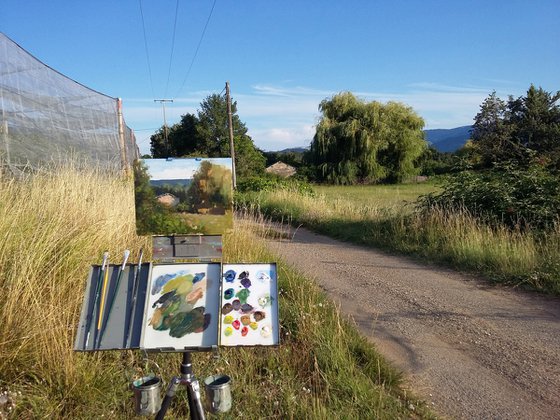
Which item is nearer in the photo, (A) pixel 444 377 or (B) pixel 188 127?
(A) pixel 444 377

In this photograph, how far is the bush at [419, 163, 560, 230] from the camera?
8.21 meters

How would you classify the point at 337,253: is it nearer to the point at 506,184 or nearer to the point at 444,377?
the point at 506,184

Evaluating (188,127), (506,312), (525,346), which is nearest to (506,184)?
(506,312)

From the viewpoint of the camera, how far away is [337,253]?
9227mm

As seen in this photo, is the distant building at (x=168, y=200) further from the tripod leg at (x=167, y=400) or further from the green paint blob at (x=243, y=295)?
the tripod leg at (x=167, y=400)

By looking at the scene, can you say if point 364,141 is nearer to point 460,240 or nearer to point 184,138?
point 184,138

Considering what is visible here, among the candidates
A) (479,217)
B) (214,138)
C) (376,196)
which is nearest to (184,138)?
(214,138)

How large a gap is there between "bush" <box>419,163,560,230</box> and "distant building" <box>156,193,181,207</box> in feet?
20.5

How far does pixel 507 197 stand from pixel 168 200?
6.95 meters

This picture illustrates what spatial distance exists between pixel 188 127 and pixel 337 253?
1680 inches

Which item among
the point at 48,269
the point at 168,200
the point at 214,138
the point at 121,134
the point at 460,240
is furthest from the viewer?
the point at 214,138

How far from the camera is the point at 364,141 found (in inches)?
1479

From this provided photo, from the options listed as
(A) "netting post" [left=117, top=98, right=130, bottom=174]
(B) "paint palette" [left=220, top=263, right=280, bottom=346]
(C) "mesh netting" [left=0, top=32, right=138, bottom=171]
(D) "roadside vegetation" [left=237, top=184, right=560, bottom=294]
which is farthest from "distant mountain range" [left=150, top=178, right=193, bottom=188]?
(A) "netting post" [left=117, top=98, right=130, bottom=174]

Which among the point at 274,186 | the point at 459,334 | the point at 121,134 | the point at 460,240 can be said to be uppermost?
the point at 121,134
